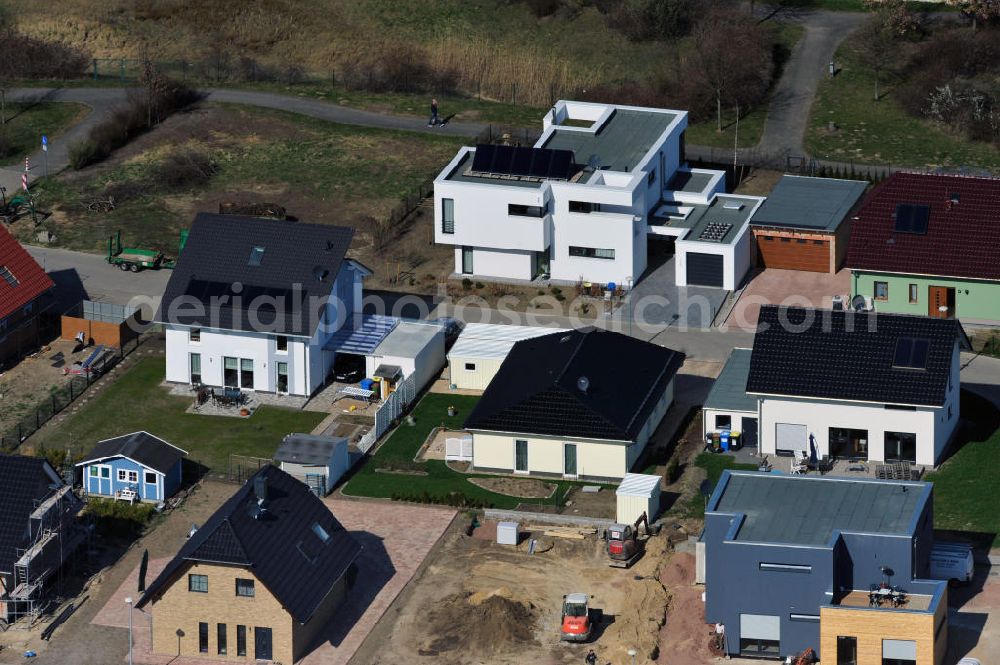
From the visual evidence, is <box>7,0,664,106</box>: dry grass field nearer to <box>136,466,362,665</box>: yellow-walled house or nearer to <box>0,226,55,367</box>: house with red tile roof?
<box>0,226,55,367</box>: house with red tile roof

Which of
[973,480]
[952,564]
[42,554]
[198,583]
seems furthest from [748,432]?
[42,554]

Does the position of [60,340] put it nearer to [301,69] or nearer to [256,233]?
[256,233]

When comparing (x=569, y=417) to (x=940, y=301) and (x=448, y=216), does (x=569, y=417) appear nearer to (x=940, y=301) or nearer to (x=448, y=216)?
(x=448, y=216)

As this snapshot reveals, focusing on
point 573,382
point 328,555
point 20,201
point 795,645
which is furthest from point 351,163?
point 795,645

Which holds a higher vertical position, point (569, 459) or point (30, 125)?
point (30, 125)

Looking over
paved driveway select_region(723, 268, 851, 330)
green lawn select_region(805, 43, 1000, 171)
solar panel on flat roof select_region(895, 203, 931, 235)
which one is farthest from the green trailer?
green lawn select_region(805, 43, 1000, 171)

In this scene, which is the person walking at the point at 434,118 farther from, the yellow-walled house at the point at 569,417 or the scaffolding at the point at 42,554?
the scaffolding at the point at 42,554
